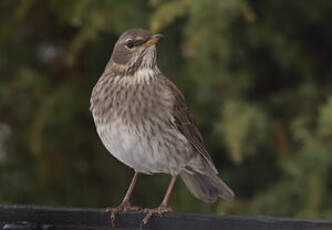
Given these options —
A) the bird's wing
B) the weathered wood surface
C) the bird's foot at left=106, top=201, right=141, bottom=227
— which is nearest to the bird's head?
the bird's wing

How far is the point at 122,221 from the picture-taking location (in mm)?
3037

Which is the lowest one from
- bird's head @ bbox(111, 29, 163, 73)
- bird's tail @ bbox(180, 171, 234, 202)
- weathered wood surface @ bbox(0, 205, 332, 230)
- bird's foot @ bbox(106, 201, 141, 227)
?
bird's tail @ bbox(180, 171, 234, 202)

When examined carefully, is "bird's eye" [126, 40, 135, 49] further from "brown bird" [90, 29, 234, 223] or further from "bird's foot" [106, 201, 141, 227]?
"bird's foot" [106, 201, 141, 227]

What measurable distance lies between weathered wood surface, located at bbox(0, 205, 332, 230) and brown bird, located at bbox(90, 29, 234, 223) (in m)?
0.73

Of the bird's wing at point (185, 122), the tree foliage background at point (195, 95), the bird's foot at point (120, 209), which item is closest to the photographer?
the bird's foot at point (120, 209)

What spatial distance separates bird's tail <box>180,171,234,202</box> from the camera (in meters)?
4.16

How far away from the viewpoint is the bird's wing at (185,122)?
4070 millimetres

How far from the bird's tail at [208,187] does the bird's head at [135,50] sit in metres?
0.73

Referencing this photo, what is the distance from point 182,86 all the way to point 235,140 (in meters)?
0.79

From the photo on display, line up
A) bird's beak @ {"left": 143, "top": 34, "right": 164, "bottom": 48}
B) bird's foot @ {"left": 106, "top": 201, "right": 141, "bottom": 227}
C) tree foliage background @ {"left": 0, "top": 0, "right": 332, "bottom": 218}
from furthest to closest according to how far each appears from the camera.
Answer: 1. tree foliage background @ {"left": 0, "top": 0, "right": 332, "bottom": 218}
2. bird's beak @ {"left": 143, "top": 34, "right": 164, "bottom": 48}
3. bird's foot @ {"left": 106, "top": 201, "right": 141, "bottom": 227}

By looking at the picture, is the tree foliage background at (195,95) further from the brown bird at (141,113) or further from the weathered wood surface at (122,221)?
the weathered wood surface at (122,221)

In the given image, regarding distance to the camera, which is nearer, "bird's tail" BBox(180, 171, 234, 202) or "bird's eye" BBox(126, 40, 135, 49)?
"bird's eye" BBox(126, 40, 135, 49)

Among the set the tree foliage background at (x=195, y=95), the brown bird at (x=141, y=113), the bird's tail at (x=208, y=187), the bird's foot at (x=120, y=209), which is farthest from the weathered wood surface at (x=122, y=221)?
the tree foliage background at (x=195, y=95)

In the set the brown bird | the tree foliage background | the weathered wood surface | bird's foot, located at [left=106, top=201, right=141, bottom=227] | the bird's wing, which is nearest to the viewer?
the weathered wood surface
